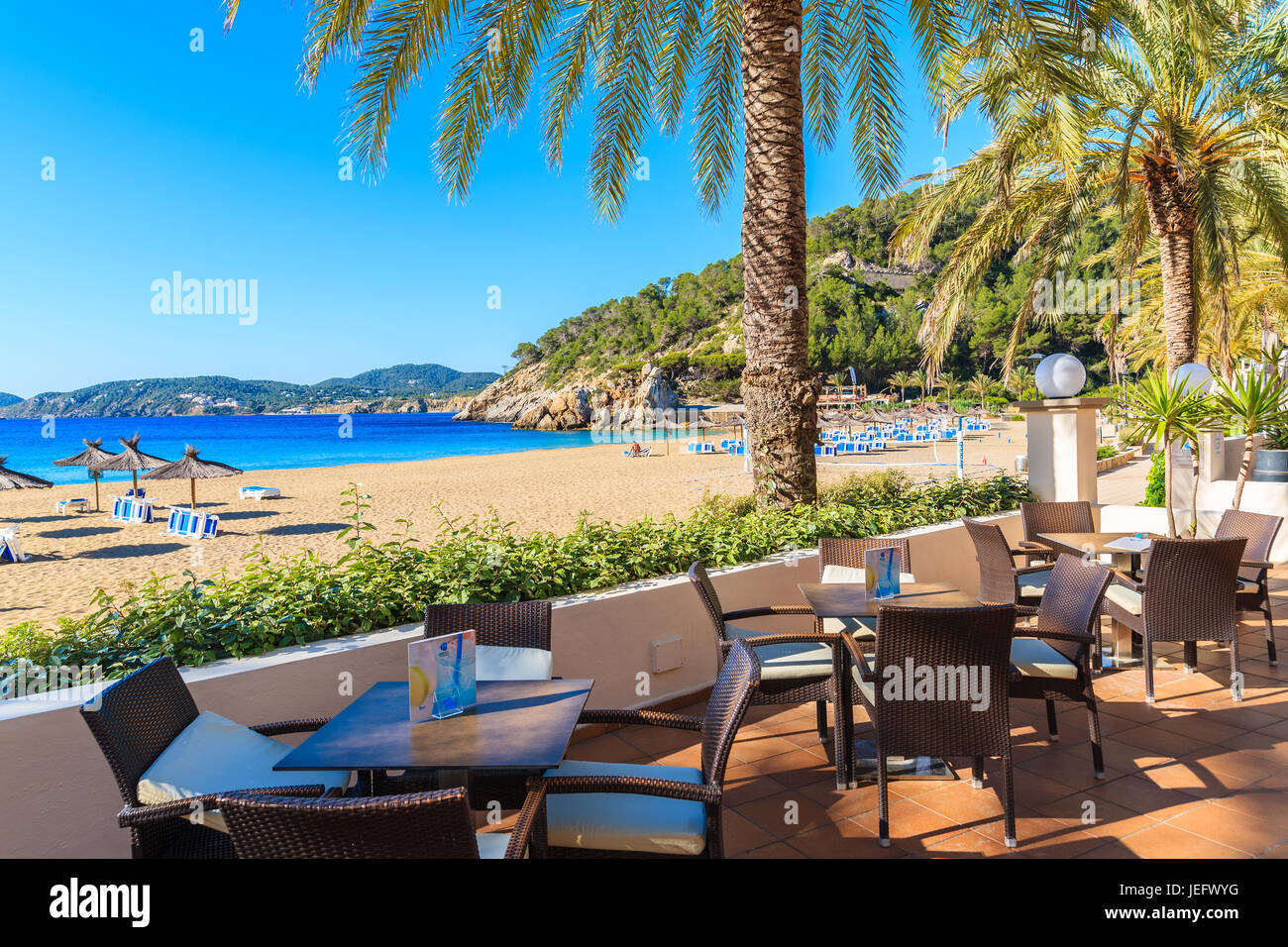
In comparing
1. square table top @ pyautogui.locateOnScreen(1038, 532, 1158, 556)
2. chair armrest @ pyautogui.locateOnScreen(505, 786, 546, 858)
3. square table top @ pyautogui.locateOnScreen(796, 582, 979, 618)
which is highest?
square table top @ pyautogui.locateOnScreen(1038, 532, 1158, 556)

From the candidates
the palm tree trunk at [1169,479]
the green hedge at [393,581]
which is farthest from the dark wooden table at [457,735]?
the palm tree trunk at [1169,479]

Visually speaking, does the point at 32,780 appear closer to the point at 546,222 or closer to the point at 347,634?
the point at 347,634

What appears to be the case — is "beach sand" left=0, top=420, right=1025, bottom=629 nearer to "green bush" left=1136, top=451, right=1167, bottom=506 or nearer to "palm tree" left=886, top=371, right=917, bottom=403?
"green bush" left=1136, top=451, right=1167, bottom=506

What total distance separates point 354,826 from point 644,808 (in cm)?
92

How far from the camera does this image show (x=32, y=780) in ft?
7.95

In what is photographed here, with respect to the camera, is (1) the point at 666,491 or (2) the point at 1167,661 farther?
(1) the point at 666,491

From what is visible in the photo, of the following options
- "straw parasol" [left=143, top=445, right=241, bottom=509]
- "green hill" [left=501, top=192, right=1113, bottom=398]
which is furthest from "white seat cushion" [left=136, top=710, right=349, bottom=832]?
"green hill" [left=501, top=192, right=1113, bottom=398]

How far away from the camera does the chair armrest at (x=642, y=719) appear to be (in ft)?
8.16

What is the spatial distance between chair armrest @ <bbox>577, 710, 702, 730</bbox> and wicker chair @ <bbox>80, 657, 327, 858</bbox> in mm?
849

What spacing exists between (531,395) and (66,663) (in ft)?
305

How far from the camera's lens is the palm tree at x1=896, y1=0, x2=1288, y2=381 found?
356 inches

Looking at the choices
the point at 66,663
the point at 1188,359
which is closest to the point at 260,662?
the point at 66,663

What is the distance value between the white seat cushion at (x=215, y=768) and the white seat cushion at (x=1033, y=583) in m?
4.26

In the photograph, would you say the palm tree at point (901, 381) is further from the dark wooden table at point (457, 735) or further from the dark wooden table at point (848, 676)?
the dark wooden table at point (457, 735)
